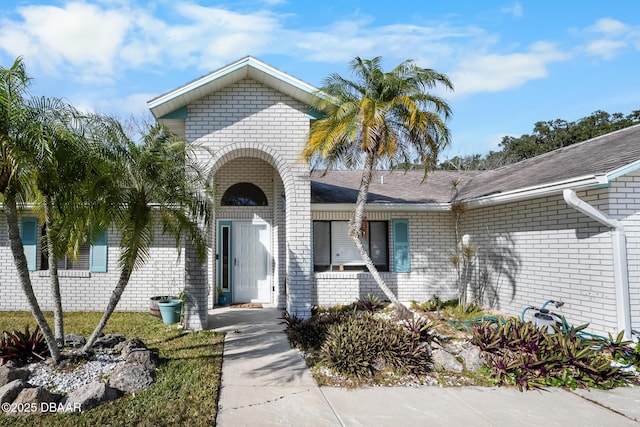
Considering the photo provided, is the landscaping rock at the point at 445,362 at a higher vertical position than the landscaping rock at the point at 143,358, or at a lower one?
lower

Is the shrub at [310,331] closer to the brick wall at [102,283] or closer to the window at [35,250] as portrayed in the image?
the brick wall at [102,283]

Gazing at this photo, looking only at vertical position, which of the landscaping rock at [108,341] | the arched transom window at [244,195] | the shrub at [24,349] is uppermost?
the arched transom window at [244,195]

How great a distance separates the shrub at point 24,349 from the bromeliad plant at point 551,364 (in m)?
6.81

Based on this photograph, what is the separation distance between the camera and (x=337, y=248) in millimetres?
11602

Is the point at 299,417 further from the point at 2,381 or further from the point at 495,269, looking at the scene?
the point at 495,269

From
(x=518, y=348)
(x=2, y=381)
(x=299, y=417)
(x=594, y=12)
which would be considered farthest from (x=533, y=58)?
(x=2, y=381)

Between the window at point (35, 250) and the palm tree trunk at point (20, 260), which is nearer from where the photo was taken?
the palm tree trunk at point (20, 260)

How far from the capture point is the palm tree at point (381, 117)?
25.9 ft

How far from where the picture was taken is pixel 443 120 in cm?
832

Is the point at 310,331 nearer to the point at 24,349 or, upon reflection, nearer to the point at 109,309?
the point at 109,309

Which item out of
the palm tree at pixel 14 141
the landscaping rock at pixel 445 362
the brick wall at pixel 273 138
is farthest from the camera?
the brick wall at pixel 273 138

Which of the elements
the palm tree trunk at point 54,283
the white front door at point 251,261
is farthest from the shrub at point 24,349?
the white front door at point 251,261

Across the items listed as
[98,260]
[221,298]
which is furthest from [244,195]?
[98,260]

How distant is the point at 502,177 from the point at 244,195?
7.65 metres
